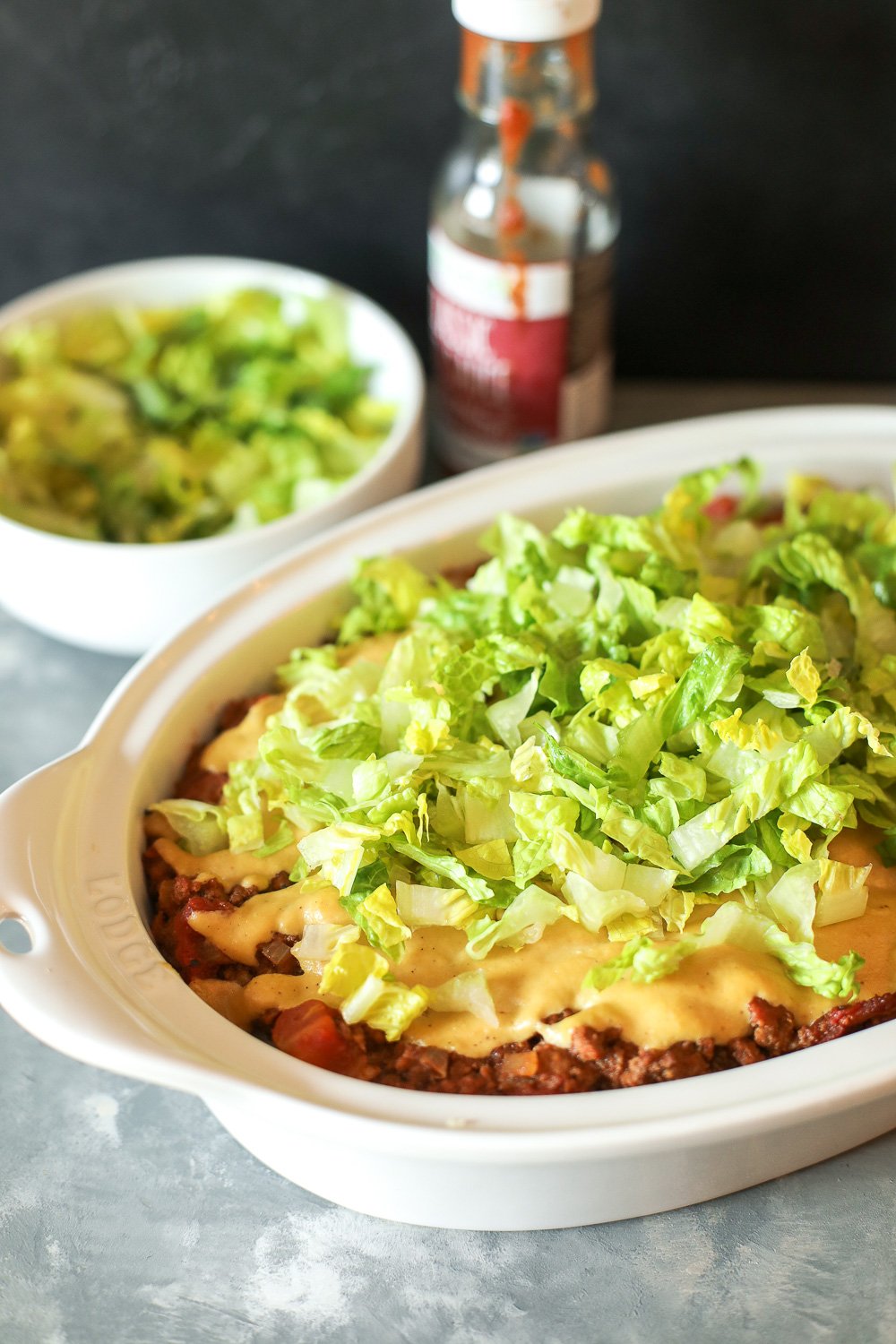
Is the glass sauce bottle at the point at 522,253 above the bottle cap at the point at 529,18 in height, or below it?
below

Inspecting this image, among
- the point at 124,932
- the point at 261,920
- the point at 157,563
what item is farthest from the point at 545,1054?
the point at 157,563

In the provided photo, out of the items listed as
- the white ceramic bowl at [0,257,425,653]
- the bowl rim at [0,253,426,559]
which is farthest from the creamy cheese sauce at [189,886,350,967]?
the bowl rim at [0,253,426,559]

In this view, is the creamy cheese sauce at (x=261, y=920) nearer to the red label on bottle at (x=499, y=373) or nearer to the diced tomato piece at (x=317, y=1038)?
the diced tomato piece at (x=317, y=1038)

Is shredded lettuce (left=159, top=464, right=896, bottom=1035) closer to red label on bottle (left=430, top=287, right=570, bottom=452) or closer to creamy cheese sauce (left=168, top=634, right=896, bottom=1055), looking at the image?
creamy cheese sauce (left=168, top=634, right=896, bottom=1055)

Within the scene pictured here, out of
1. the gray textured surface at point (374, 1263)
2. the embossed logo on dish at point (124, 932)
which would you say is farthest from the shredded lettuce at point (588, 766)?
the gray textured surface at point (374, 1263)

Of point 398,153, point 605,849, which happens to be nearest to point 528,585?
point 605,849

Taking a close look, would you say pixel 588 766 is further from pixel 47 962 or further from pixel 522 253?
pixel 522 253
